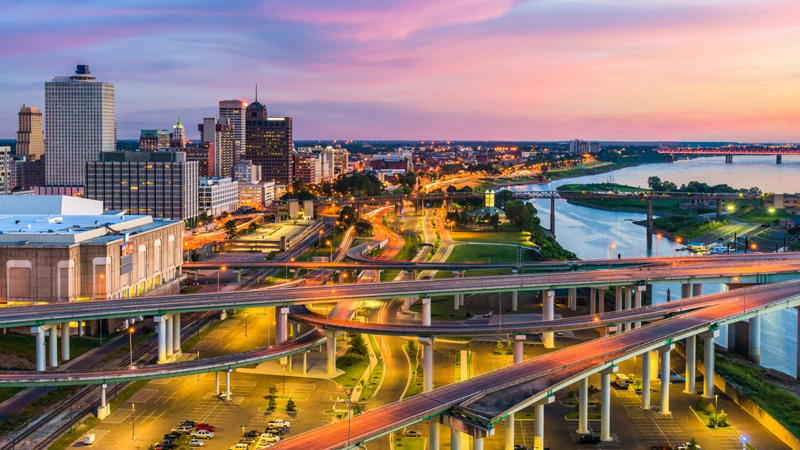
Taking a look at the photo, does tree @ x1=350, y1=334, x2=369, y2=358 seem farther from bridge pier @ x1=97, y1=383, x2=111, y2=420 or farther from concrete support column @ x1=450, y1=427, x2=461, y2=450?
concrete support column @ x1=450, y1=427, x2=461, y2=450

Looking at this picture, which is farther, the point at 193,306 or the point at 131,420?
the point at 193,306

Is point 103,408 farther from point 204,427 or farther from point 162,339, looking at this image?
point 162,339

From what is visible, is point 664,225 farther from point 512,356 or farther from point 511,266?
point 512,356

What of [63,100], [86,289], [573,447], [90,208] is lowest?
[573,447]

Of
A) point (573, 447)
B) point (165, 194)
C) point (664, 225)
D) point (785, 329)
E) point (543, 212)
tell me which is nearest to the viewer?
point (573, 447)

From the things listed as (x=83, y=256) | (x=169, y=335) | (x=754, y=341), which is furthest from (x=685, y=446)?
(x=83, y=256)

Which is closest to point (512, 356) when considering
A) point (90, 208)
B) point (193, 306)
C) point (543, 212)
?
point (193, 306)

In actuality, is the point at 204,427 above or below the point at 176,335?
below

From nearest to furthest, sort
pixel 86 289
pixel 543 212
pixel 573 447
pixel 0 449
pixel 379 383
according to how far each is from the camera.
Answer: pixel 0 449 < pixel 573 447 < pixel 379 383 < pixel 86 289 < pixel 543 212
